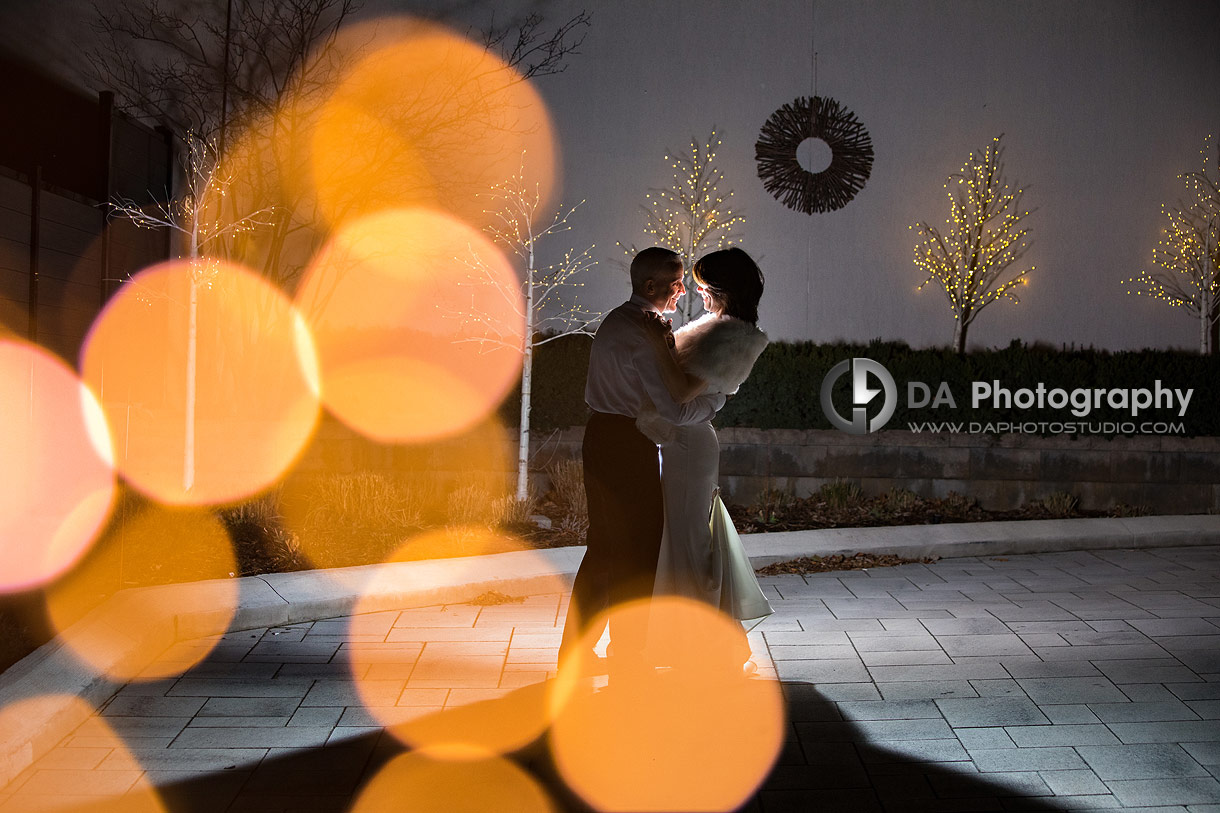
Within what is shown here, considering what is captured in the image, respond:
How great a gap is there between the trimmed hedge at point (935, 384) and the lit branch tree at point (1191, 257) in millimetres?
2115

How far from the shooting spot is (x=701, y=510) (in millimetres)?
4051

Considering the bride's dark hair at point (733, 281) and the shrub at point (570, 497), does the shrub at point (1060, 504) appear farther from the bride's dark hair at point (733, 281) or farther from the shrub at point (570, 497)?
the bride's dark hair at point (733, 281)

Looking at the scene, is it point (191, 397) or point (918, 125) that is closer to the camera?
point (191, 397)

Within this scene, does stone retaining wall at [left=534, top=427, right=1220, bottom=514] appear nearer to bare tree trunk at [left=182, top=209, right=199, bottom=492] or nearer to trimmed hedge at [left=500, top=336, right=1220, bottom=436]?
trimmed hedge at [left=500, top=336, right=1220, bottom=436]

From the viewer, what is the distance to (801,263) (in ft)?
36.5

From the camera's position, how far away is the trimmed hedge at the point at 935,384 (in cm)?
908

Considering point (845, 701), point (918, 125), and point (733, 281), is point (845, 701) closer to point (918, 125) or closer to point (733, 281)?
point (733, 281)

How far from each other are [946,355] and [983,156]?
9.81ft

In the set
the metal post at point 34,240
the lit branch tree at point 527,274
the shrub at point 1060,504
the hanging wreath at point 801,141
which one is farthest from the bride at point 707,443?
the metal post at point 34,240

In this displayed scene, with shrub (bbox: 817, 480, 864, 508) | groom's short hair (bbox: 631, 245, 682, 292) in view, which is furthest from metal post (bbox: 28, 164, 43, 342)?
groom's short hair (bbox: 631, 245, 682, 292)

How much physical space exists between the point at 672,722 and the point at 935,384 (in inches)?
247

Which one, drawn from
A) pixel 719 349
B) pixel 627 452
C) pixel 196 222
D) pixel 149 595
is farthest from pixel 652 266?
pixel 196 222

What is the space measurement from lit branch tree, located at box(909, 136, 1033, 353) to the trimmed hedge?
184 centimetres

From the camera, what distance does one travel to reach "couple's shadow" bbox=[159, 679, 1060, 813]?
310 centimetres
